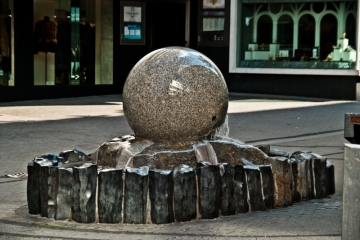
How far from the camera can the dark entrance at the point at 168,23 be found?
967 inches

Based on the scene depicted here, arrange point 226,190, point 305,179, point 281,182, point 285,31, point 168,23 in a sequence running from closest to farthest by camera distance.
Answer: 1. point 226,190
2. point 281,182
3. point 305,179
4. point 285,31
5. point 168,23

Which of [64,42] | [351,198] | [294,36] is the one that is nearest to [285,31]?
[294,36]

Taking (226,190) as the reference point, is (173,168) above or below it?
above

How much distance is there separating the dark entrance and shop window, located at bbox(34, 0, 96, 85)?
3.15 m

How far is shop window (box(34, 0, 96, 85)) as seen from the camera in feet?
67.6

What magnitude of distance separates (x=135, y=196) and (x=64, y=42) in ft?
49.1

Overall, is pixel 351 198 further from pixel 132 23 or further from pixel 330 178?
pixel 132 23

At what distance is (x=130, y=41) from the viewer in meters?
22.7

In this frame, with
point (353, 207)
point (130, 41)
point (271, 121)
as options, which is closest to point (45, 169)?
point (353, 207)

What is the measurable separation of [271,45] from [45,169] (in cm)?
1717

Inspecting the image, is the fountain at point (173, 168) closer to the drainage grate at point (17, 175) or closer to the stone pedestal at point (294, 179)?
the stone pedestal at point (294, 179)

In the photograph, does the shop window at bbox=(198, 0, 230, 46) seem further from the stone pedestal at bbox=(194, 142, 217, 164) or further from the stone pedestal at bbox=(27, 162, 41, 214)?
the stone pedestal at bbox=(27, 162, 41, 214)

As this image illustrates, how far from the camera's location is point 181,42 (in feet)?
81.9

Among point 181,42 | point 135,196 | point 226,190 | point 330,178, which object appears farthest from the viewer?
point 181,42
